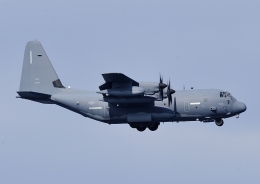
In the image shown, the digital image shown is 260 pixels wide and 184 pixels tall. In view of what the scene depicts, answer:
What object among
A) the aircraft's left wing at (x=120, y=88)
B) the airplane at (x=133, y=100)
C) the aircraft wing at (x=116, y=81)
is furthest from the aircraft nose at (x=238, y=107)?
the aircraft wing at (x=116, y=81)

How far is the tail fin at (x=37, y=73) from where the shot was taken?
4303 cm

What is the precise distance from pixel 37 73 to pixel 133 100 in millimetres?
8362

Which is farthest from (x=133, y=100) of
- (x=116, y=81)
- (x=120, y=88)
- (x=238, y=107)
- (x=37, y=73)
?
(x=37, y=73)

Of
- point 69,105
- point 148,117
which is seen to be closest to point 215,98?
point 148,117

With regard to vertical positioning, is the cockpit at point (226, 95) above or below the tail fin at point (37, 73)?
below

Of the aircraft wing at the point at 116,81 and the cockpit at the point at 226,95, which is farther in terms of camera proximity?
the cockpit at the point at 226,95

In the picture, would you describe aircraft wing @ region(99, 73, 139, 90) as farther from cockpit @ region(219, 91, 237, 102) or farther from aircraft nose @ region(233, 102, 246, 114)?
aircraft nose @ region(233, 102, 246, 114)

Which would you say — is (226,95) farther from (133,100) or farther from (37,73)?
(37,73)

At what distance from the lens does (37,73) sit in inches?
1715

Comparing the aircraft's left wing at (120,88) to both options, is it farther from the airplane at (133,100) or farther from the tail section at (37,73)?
the tail section at (37,73)

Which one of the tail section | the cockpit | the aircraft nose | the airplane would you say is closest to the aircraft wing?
the airplane

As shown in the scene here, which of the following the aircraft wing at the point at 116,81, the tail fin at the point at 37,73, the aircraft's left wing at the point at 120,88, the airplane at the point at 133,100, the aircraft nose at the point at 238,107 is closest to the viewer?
the aircraft wing at the point at 116,81

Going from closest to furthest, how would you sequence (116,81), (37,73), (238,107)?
(116,81) → (238,107) → (37,73)

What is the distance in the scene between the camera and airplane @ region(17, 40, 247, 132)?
127ft
